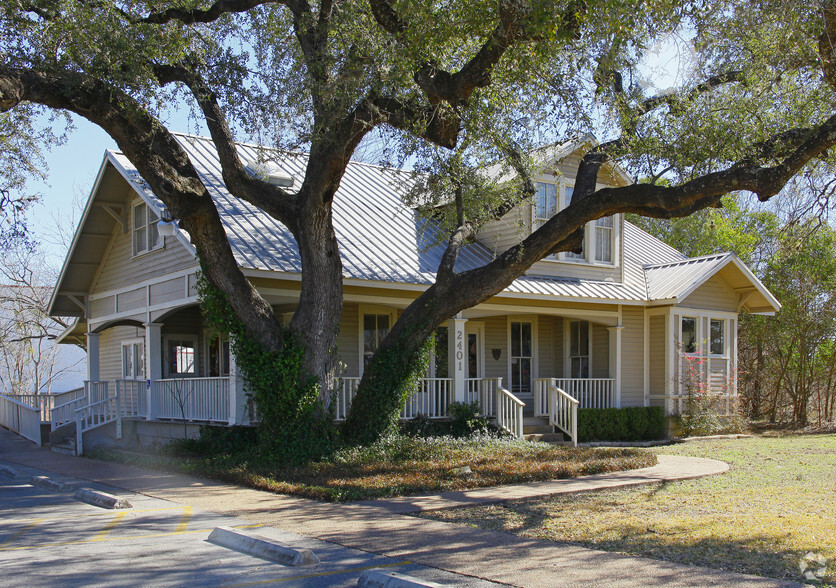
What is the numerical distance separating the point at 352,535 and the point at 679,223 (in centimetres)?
2938

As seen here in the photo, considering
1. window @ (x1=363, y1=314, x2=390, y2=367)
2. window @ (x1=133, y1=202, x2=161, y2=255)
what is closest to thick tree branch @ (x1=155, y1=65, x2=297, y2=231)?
window @ (x1=133, y1=202, x2=161, y2=255)

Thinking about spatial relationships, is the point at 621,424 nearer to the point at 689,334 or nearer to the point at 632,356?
the point at 632,356

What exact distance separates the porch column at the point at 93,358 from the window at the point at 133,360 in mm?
1307

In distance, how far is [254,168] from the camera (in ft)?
59.2

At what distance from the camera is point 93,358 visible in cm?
2033

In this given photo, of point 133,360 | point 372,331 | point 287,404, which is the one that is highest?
point 372,331

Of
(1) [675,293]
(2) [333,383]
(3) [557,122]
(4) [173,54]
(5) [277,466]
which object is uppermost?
(4) [173,54]

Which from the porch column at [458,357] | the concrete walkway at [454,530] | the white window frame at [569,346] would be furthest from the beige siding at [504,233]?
the concrete walkway at [454,530]

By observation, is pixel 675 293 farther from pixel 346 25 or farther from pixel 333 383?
pixel 346 25

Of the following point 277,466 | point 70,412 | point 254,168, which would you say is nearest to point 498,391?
Answer: point 277,466

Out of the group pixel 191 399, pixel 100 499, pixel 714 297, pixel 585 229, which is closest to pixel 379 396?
pixel 191 399

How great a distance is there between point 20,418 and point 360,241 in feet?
39.4

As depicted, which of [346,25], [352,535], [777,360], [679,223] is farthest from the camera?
[679,223]

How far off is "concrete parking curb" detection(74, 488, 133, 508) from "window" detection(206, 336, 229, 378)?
9069mm
